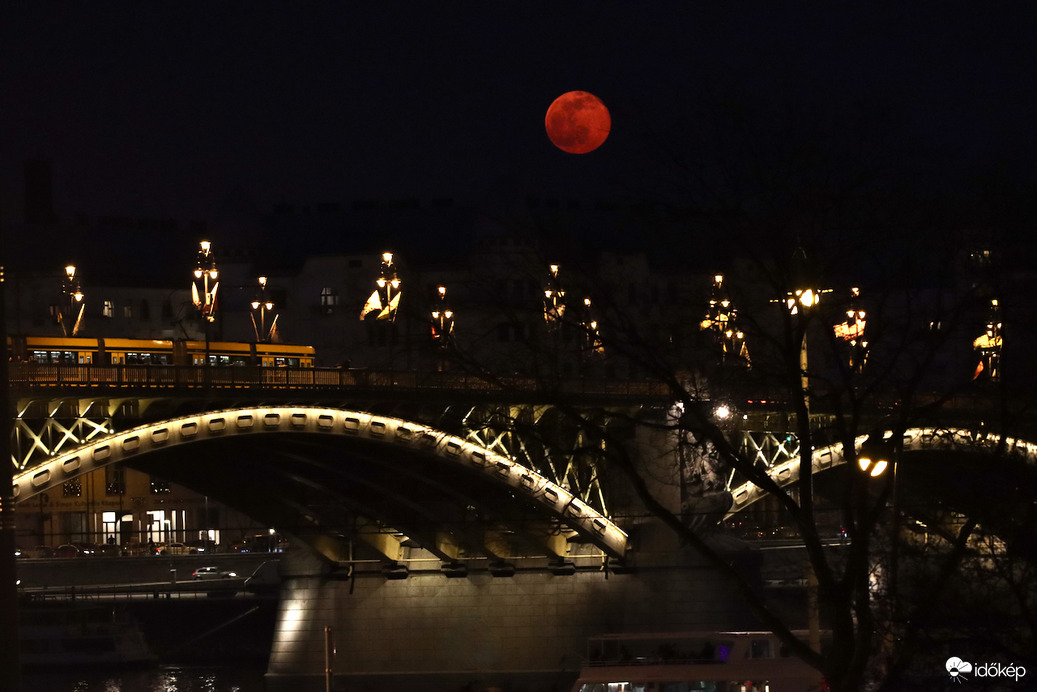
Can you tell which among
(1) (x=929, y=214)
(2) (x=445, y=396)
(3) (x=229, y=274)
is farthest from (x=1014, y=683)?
(3) (x=229, y=274)

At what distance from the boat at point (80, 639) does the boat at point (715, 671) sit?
29.2m

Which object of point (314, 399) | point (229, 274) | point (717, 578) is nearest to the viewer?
point (314, 399)

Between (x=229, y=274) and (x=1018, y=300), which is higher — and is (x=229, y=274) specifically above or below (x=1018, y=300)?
above

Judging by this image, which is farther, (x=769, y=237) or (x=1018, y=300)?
(x=1018, y=300)

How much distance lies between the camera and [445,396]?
3891cm

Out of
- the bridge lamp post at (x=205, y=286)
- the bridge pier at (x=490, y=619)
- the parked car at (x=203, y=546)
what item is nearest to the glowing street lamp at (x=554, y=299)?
the bridge lamp post at (x=205, y=286)

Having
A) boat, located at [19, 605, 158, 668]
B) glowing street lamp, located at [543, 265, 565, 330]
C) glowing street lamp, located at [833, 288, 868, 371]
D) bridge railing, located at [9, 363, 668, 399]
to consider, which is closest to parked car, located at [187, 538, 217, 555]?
boat, located at [19, 605, 158, 668]

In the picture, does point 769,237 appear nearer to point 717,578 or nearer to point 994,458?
point 994,458

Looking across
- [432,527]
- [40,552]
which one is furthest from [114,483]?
[432,527]

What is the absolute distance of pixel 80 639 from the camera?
59969mm

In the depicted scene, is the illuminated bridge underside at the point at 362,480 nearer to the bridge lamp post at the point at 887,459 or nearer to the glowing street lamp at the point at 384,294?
the glowing street lamp at the point at 384,294

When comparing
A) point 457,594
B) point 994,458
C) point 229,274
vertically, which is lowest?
point 457,594

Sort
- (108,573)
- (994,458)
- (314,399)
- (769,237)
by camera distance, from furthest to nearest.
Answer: (108,573)
(314,399)
(994,458)
(769,237)

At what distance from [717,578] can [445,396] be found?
1127 cm
